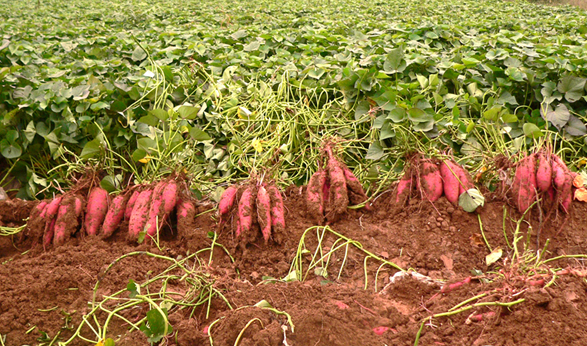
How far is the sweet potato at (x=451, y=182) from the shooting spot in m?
2.56

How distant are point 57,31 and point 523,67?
5186mm

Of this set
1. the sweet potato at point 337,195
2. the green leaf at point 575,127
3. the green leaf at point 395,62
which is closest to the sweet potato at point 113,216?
the sweet potato at point 337,195

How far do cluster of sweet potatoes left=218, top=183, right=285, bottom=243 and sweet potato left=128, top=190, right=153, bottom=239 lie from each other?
35 centimetres

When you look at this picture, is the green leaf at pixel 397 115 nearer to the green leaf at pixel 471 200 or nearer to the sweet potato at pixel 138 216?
the green leaf at pixel 471 200

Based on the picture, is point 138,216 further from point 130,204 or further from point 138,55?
point 138,55

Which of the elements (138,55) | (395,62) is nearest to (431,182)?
(395,62)

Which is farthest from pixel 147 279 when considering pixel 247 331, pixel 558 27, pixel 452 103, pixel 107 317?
pixel 558 27

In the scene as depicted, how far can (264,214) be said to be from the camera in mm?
2426

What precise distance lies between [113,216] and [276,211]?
80 centimetres

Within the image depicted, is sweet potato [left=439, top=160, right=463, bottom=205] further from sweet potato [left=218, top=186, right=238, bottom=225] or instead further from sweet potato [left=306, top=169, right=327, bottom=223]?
sweet potato [left=218, top=186, right=238, bottom=225]

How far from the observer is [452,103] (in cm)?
331

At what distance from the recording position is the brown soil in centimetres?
171

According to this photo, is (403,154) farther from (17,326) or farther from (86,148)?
(17,326)

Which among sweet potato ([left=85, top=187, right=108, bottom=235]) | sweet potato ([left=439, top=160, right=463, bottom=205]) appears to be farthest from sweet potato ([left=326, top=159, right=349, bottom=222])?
sweet potato ([left=85, top=187, right=108, bottom=235])
